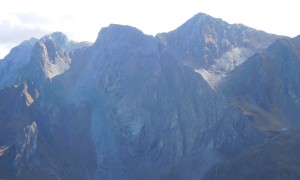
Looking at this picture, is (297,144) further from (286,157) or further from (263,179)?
(263,179)

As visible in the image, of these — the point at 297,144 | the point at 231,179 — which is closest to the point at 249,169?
the point at 231,179

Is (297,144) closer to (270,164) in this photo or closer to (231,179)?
(270,164)

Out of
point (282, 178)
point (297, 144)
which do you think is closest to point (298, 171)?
point (282, 178)

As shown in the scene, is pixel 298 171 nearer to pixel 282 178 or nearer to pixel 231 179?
pixel 282 178

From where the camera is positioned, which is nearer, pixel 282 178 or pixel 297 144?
pixel 282 178

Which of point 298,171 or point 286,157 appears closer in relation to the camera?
point 298,171

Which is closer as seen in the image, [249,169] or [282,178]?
[282,178]
